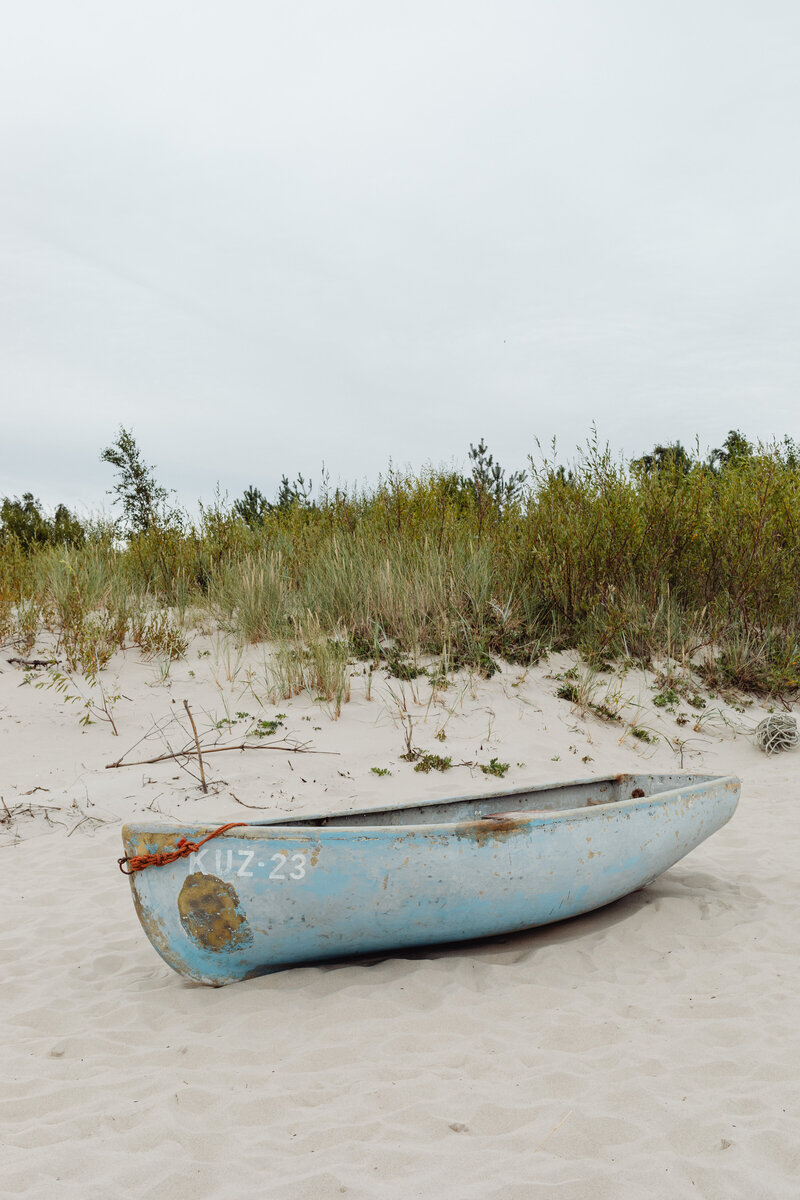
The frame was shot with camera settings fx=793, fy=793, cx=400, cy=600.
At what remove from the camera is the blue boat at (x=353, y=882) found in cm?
317

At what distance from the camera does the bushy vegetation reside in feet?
26.5

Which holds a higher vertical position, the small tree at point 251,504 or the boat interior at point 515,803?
the small tree at point 251,504

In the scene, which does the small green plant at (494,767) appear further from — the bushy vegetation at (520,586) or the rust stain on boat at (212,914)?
the rust stain on boat at (212,914)

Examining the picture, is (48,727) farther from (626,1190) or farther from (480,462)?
(480,462)

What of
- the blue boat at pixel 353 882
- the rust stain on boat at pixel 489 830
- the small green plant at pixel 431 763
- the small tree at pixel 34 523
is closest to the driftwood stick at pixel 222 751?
the small green plant at pixel 431 763

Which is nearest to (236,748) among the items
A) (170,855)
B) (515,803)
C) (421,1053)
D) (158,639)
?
(158,639)

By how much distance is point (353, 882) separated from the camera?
320 cm

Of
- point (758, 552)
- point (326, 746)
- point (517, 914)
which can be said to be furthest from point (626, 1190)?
point (758, 552)

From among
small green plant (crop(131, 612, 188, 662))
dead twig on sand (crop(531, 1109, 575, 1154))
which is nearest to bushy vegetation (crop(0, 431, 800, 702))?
small green plant (crop(131, 612, 188, 662))

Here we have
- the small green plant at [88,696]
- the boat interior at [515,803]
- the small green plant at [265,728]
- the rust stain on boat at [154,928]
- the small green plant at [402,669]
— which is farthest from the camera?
the small green plant at [402,669]

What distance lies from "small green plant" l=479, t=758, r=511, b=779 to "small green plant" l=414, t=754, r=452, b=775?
29 centimetres

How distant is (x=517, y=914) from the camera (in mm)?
3551

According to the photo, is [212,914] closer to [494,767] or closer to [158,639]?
[494,767]

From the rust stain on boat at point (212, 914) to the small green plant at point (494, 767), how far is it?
11.0ft
